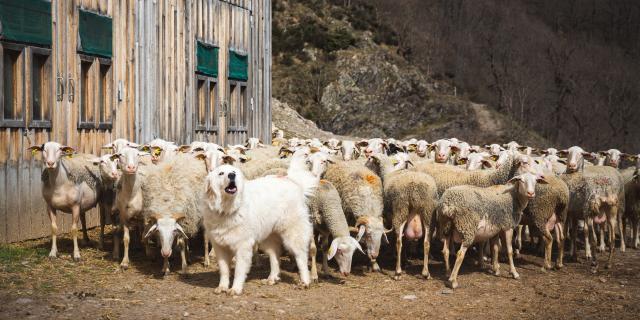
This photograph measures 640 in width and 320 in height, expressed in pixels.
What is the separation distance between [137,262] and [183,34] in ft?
26.8

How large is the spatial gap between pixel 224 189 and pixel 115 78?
755cm

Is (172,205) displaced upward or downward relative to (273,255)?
upward

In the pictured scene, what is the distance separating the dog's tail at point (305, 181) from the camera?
10810mm

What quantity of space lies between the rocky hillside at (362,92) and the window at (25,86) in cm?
5245

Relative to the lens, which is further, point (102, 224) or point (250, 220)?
point (102, 224)

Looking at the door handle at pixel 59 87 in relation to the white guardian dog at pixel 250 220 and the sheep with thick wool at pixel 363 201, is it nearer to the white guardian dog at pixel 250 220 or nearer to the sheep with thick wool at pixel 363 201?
the sheep with thick wool at pixel 363 201

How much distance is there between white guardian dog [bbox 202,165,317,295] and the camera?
367 inches

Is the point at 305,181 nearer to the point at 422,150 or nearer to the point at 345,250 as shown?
the point at 345,250

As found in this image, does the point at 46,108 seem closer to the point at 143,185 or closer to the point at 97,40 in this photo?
the point at 97,40

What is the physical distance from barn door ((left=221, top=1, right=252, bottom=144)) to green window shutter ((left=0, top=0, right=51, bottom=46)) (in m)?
7.50

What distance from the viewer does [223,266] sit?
31.5 feet

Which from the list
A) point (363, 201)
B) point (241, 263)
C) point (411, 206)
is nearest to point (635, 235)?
point (411, 206)

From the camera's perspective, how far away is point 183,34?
18312mm

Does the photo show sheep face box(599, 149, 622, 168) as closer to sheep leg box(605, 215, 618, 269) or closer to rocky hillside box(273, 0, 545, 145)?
sheep leg box(605, 215, 618, 269)
